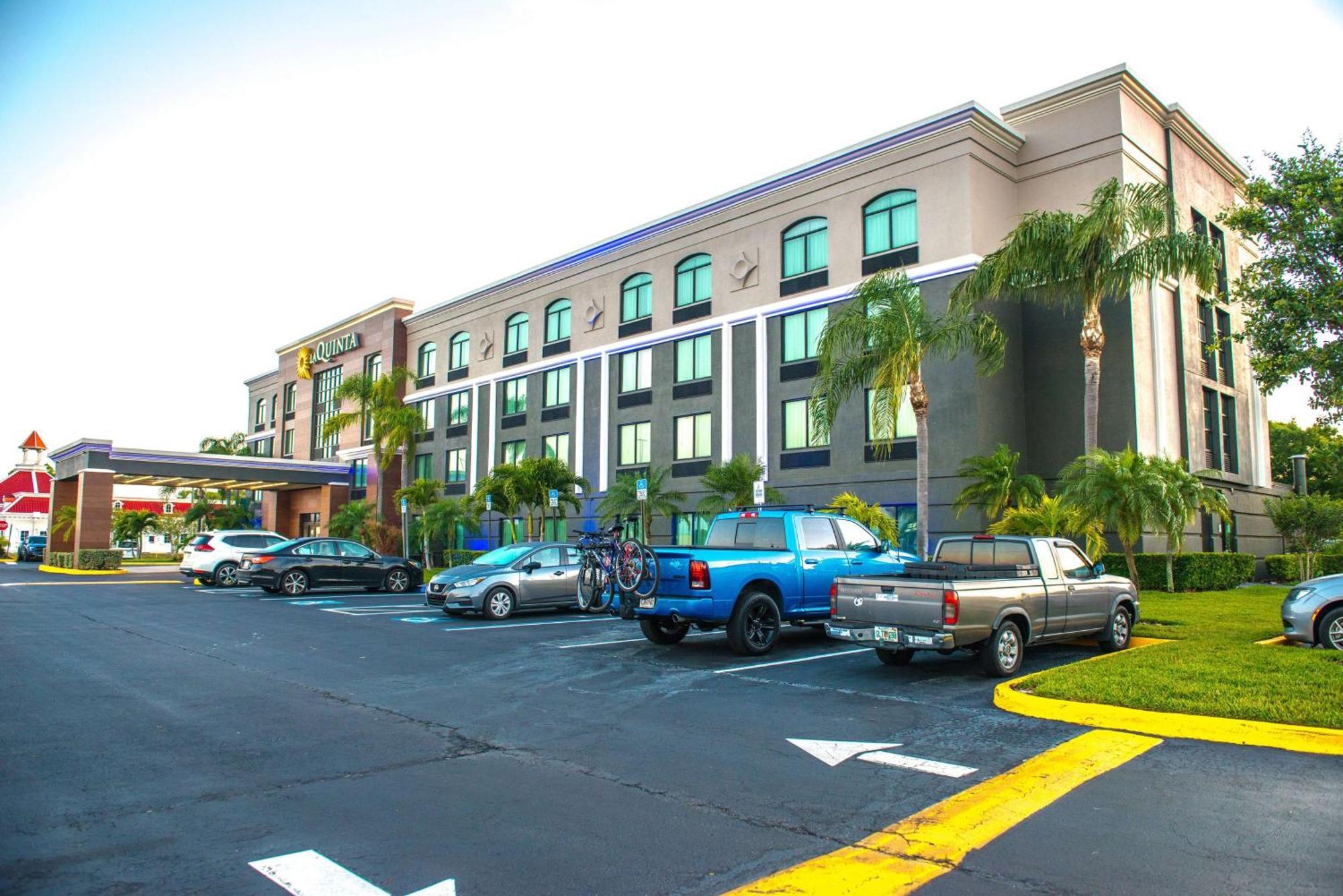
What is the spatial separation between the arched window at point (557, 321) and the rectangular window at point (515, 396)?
106 inches

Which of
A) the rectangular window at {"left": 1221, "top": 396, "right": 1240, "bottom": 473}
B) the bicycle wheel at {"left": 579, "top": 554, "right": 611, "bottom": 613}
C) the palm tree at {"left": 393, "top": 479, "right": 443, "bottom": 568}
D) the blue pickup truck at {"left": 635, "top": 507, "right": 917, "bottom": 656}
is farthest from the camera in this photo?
the palm tree at {"left": 393, "top": 479, "right": 443, "bottom": 568}

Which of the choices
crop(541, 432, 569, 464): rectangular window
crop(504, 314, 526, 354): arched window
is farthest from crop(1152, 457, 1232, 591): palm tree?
crop(504, 314, 526, 354): arched window

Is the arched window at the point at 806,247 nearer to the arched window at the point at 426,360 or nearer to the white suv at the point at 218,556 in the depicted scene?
the white suv at the point at 218,556

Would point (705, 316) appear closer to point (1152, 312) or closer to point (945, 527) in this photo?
point (945, 527)

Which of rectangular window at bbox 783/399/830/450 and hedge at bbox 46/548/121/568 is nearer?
rectangular window at bbox 783/399/830/450

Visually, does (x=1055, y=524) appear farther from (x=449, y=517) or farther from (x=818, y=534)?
(x=449, y=517)

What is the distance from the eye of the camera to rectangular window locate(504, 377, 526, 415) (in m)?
43.5

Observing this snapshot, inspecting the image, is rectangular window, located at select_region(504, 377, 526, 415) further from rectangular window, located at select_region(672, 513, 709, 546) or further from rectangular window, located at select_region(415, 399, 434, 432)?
rectangular window, located at select_region(672, 513, 709, 546)

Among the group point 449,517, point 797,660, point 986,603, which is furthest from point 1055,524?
point 449,517

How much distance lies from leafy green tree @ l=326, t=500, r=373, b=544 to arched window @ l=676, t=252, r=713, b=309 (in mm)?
19467

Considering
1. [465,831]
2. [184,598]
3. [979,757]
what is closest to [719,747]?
[979,757]

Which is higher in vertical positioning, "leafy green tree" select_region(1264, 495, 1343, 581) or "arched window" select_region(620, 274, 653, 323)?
"arched window" select_region(620, 274, 653, 323)

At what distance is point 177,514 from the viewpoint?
74188 millimetres

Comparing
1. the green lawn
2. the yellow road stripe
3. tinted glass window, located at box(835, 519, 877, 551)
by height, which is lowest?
the yellow road stripe
